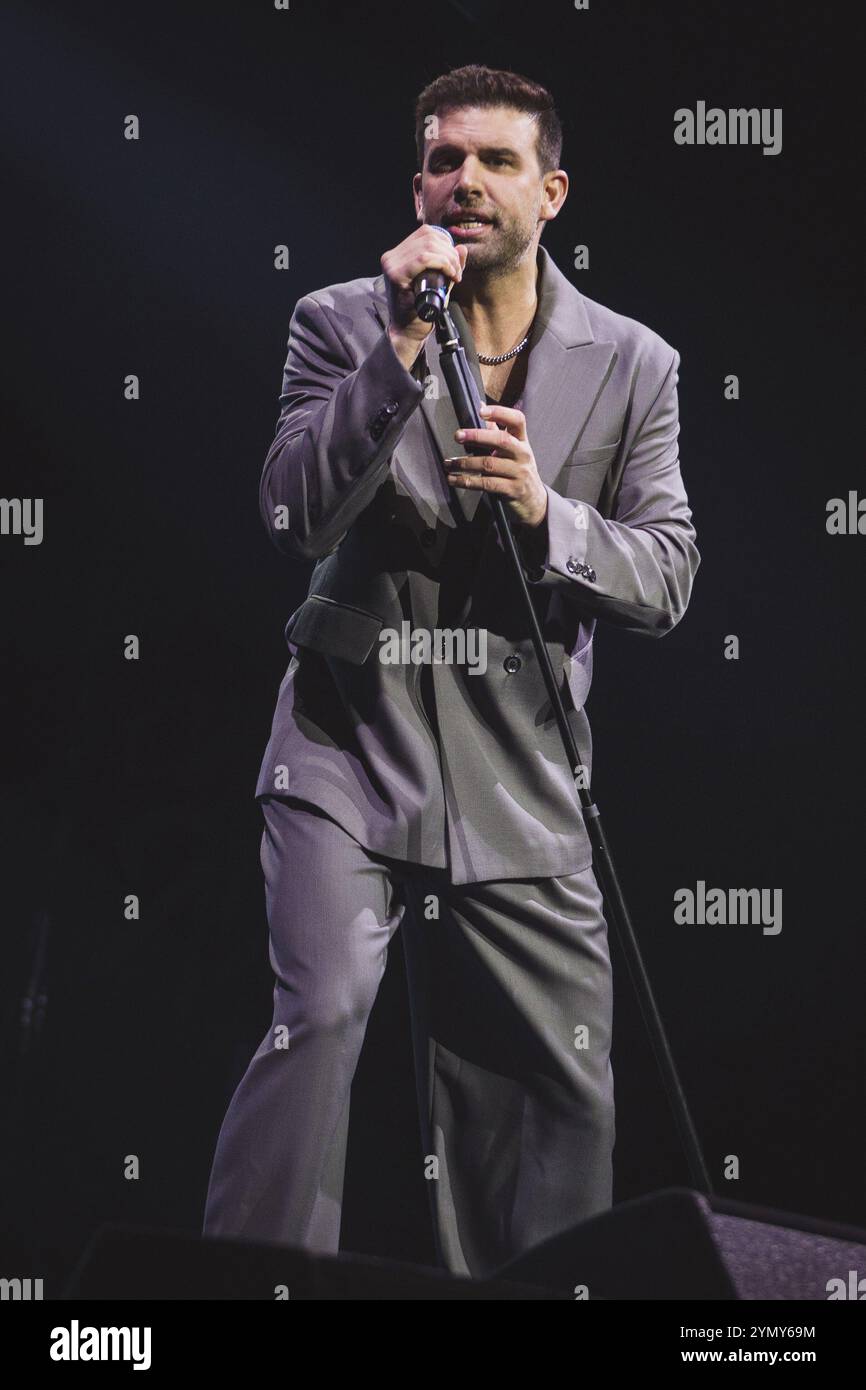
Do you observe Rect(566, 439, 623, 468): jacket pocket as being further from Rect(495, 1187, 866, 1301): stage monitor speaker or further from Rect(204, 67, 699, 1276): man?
Rect(495, 1187, 866, 1301): stage monitor speaker

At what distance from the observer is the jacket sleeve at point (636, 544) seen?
1.97 metres

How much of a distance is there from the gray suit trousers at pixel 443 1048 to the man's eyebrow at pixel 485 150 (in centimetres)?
98

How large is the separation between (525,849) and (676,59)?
1.56 metres

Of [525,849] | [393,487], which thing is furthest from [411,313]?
[525,849]

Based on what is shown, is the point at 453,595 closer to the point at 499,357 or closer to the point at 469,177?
the point at 499,357

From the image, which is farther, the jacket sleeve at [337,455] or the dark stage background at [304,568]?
the dark stage background at [304,568]

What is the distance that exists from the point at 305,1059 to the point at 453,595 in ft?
2.26

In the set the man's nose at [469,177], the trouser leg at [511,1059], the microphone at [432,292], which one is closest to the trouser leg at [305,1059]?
the trouser leg at [511,1059]

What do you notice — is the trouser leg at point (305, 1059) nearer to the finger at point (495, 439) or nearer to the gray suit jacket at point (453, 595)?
the gray suit jacket at point (453, 595)

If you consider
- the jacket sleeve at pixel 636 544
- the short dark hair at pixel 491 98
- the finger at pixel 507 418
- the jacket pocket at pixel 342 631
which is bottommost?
the jacket pocket at pixel 342 631

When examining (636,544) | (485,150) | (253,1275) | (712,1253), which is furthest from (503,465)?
(253,1275)

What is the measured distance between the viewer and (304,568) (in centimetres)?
293

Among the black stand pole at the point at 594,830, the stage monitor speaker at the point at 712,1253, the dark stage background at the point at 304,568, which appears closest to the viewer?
the stage monitor speaker at the point at 712,1253

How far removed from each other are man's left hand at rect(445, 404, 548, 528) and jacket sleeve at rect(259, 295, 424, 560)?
103 millimetres
